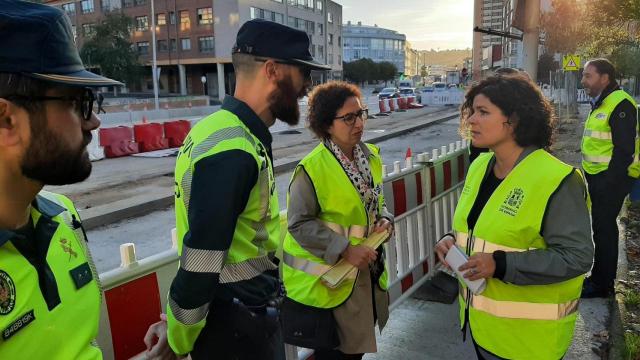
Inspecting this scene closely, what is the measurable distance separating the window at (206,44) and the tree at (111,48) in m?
8.69

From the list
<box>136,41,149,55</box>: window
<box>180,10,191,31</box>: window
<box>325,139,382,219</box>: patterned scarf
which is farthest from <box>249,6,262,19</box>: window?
<box>325,139,382,219</box>: patterned scarf

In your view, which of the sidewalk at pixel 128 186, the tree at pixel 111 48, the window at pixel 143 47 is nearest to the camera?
the sidewalk at pixel 128 186

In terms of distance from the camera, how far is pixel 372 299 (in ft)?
9.80

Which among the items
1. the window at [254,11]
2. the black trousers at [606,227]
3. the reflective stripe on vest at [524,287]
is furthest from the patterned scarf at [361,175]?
the window at [254,11]

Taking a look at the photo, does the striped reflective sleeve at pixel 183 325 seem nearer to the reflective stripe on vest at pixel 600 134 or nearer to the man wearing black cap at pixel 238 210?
the man wearing black cap at pixel 238 210

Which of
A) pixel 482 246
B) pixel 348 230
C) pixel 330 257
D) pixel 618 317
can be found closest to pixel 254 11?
pixel 618 317

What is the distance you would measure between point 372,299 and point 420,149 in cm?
1419

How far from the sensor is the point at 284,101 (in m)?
2.16

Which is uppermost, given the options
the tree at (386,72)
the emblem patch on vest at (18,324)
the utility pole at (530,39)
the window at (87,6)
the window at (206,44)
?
the window at (87,6)

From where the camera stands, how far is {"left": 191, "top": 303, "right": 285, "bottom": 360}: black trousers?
192 centimetres

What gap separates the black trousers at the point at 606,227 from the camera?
4.69m

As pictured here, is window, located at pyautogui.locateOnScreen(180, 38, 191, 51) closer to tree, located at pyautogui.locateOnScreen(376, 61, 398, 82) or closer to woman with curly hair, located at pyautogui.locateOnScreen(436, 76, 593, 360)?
tree, located at pyautogui.locateOnScreen(376, 61, 398, 82)

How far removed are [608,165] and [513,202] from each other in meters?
3.14

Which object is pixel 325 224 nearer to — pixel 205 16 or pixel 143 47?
pixel 205 16
